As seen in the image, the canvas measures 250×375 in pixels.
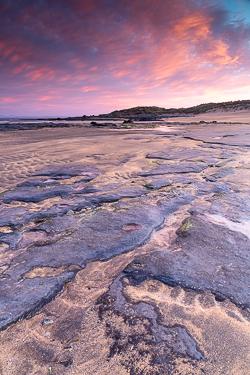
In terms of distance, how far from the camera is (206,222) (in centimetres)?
236

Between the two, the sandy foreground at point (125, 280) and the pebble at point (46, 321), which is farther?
the pebble at point (46, 321)

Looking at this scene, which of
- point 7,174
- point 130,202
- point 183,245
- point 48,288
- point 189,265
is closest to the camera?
point 48,288

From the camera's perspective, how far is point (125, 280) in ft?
5.20

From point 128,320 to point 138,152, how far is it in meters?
5.46

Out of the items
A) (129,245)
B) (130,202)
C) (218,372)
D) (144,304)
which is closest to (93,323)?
(144,304)

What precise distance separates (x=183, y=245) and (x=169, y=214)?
66 cm

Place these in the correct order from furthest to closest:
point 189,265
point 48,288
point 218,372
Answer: point 189,265 → point 48,288 → point 218,372

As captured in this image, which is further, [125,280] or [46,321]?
[125,280]

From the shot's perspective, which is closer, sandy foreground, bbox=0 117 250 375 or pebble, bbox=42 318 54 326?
sandy foreground, bbox=0 117 250 375

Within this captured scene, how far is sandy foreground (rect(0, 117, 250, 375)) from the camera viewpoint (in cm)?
109

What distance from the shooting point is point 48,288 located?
1502 mm

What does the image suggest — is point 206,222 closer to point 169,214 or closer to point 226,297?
point 169,214

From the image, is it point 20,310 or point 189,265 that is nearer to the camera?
point 20,310

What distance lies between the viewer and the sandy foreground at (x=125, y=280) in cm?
109
